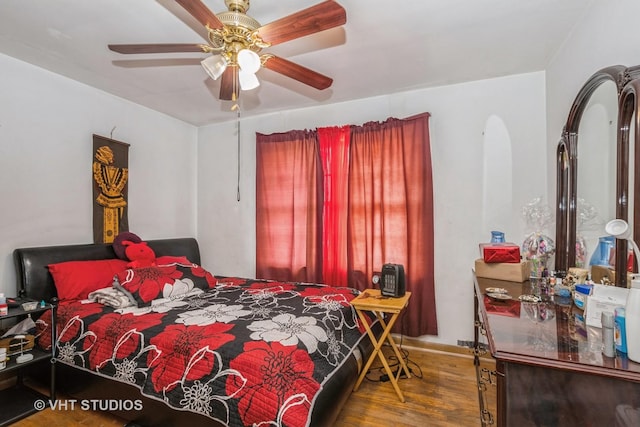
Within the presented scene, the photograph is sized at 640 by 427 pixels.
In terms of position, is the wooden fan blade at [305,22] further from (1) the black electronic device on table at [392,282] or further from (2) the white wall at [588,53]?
(1) the black electronic device on table at [392,282]

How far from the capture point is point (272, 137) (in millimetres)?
3533

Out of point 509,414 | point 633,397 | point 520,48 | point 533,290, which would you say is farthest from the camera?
point 520,48

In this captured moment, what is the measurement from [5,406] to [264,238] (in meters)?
2.31

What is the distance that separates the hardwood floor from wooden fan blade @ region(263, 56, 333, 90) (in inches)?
84.6

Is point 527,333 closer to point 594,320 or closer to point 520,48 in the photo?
point 594,320

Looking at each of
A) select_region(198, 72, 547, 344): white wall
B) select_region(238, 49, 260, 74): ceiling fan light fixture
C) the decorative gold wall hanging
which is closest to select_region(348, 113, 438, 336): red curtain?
select_region(198, 72, 547, 344): white wall

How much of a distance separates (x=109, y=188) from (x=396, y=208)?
9.25ft

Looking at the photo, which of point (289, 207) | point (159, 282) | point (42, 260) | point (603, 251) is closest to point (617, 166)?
point (603, 251)

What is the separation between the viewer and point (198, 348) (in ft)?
5.35

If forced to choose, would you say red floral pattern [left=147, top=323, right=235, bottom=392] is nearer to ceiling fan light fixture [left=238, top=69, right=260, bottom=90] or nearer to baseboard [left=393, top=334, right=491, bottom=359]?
ceiling fan light fixture [left=238, top=69, right=260, bottom=90]

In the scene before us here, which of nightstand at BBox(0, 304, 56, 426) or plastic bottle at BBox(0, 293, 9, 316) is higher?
plastic bottle at BBox(0, 293, 9, 316)

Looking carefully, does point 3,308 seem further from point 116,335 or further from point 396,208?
point 396,208

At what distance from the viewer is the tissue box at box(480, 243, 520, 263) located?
1.95 metres

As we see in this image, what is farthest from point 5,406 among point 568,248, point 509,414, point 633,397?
point 568,248
